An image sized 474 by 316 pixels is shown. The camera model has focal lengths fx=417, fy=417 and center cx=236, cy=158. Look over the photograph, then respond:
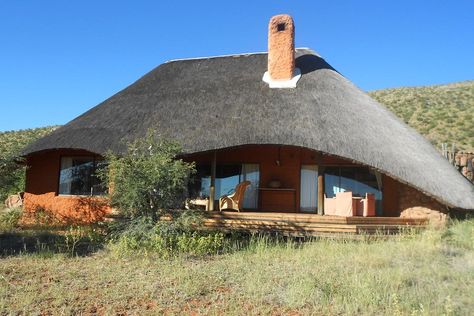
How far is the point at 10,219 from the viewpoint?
12578mm

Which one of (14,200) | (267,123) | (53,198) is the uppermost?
(267,123)

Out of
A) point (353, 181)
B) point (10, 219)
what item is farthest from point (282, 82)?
point (10, 219)

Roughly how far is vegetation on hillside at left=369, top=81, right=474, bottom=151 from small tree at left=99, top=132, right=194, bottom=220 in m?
21.0

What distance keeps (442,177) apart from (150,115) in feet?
27.3

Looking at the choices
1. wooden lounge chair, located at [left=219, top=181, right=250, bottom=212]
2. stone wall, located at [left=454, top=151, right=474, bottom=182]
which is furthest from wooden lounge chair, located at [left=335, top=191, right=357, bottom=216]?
stone wall, located at [left=454, top=151, right=474, bottom=182]

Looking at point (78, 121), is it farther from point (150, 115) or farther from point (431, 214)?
point (431, 214)

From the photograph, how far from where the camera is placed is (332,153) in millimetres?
10000

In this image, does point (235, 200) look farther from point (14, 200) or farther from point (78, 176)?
point (14, 200)

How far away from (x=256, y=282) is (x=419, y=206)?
6.54 metres

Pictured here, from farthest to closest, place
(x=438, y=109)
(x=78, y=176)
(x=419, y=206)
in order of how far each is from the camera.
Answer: (x=438, y=109), (x=78, y=176), (x=419, y=206)

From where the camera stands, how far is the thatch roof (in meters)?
10.4

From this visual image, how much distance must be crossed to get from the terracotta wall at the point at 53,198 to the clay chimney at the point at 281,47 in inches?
260

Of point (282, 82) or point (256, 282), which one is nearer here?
point (256, 282)

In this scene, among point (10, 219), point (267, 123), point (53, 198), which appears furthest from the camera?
point (53, 198)
